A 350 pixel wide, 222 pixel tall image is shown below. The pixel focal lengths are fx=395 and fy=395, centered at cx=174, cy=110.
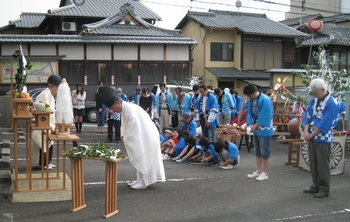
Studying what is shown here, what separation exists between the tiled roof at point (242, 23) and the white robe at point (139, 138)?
23.0m

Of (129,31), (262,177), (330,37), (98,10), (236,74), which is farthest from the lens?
(330,37)

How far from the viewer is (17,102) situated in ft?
22.2

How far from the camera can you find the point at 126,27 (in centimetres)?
2541

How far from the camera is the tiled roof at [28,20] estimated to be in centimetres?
3048

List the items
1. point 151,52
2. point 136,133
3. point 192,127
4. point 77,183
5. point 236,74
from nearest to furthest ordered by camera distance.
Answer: point 77,183 < point 136,133 < point 192,127 < point 151,52 < point 236,74

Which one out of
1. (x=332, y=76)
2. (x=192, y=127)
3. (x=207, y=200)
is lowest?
(x=207, y=200)

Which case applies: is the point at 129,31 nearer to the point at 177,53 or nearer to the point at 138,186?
the point at 177,53

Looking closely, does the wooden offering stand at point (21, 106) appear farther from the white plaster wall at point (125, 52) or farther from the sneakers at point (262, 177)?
the white plaster wall at point (125, 52)

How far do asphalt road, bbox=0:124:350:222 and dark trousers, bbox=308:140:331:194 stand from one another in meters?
0.28

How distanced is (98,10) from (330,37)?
1707 cm

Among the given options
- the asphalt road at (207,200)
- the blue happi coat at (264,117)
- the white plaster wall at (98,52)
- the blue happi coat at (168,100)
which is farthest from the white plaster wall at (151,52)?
the blue happi coat at (264,117)

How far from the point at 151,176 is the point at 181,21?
90.1 ft

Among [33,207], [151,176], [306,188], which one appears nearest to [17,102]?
[33,207]

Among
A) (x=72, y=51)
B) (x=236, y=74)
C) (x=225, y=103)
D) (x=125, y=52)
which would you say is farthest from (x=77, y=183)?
(x=236, y=74)
